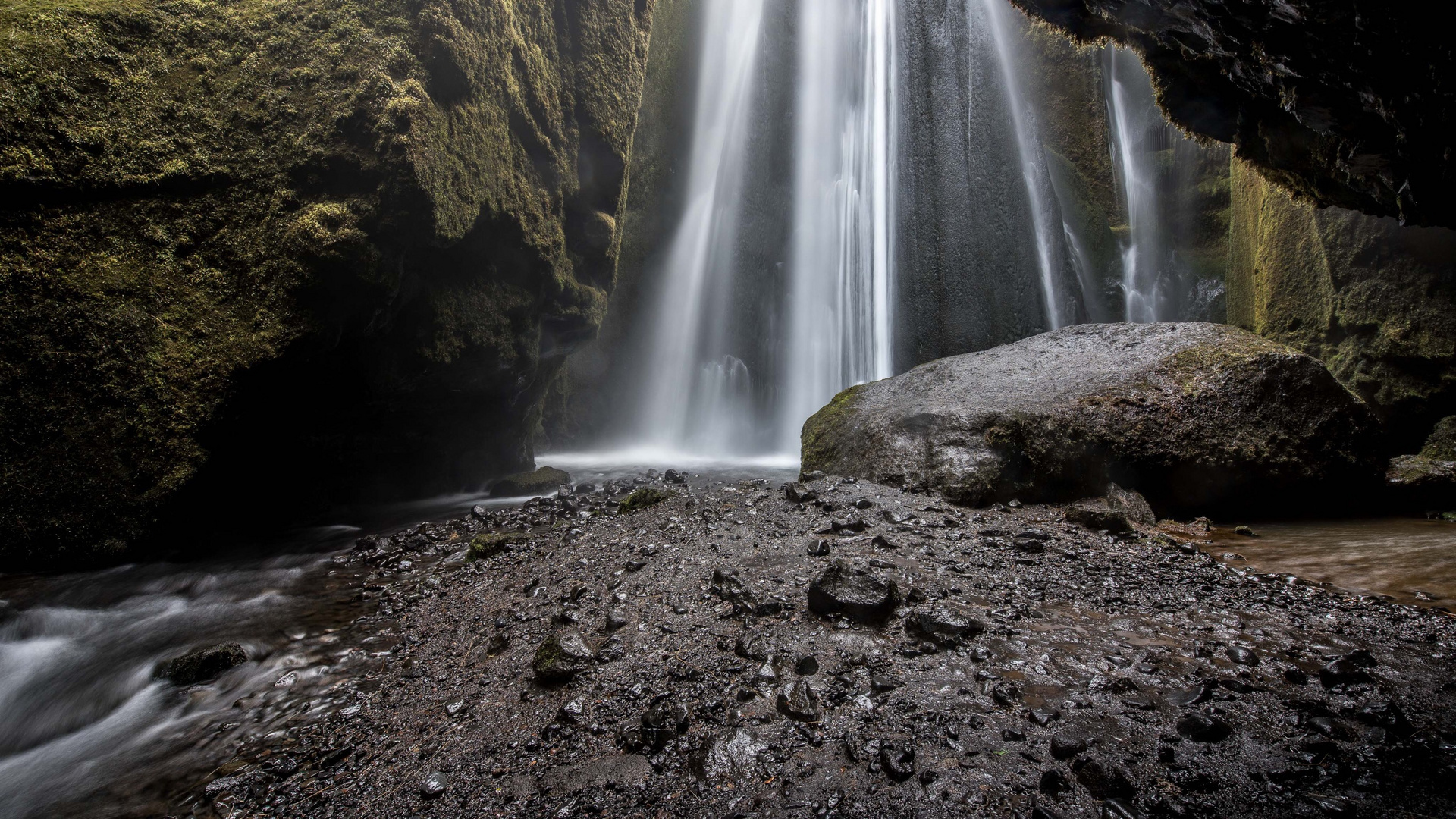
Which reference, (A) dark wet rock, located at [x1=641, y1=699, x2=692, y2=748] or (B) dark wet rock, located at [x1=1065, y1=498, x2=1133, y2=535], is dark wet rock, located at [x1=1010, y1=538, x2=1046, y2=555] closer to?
(B) dark wet rock, located at [x1=1065, y1=498, x2=1133, y2=535]

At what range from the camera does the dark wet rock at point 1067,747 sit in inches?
74.7

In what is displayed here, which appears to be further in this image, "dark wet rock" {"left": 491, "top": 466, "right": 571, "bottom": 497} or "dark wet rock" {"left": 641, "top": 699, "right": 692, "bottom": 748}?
"dark wet rock" {"left": 491, "top": 466, "right": 571, "bottom": 497}

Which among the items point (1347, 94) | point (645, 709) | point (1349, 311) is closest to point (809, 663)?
point (645, 709)

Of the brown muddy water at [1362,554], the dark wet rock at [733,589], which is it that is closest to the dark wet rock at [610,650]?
the dark wet rock at [733,589]

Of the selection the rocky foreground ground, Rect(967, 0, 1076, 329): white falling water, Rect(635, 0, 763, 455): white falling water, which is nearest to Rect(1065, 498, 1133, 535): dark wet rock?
the rocky foreground ground

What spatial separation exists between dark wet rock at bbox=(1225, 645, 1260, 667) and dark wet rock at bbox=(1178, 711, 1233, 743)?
67cm

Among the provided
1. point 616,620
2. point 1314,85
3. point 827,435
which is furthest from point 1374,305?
point 616,620

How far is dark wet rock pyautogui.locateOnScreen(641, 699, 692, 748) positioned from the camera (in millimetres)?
2215

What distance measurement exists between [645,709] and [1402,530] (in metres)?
6.53

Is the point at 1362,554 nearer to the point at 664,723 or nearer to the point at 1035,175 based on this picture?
the point at 664,723

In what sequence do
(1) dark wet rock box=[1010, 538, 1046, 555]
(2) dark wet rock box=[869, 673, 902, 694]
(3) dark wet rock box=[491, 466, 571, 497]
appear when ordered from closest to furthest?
(2) dark wet rock box=[869, 673, 902, 694], (1) dark wet rock box=[1010, 538, 1046, 555], (3) dark wet rock box=[491, 466, 571, 497]

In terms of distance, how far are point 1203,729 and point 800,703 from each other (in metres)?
1.40

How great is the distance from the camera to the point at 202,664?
11.8ft

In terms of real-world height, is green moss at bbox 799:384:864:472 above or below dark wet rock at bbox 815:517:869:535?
above
